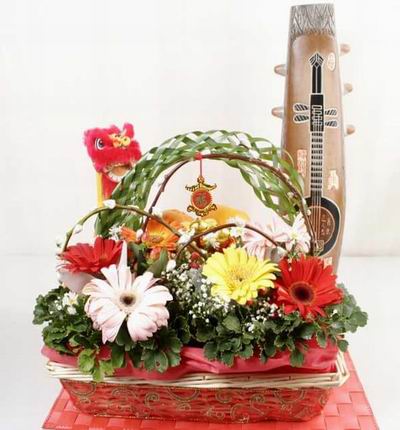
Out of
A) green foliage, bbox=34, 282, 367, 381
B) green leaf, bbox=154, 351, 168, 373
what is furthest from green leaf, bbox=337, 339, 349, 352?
green leaf, bbox=154, 351, 168, 373

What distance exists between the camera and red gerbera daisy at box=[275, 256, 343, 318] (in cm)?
81

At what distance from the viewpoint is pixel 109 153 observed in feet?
3.83

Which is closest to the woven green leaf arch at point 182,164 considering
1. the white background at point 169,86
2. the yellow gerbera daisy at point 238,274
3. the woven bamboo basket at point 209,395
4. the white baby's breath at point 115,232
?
the white baby's breath at point 115,232

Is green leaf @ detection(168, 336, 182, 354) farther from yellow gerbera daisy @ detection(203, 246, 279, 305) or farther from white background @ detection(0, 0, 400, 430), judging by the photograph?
white background @ detection(0, 0, 400, 430)

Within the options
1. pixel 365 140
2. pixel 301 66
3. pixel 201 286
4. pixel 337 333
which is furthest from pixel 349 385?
pixel 365 140

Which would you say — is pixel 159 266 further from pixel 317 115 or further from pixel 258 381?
pixel 317 115

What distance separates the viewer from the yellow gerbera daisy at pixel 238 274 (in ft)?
2.69

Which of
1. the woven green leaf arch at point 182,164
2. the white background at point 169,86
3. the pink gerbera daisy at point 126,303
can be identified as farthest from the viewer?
the white background at point 169,86

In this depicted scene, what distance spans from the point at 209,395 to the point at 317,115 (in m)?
0.64

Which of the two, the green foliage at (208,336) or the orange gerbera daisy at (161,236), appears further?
the orange gerbera daisy at (161,236)

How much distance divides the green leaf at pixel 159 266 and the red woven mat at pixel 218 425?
0.66 feet

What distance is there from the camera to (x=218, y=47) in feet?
5.32

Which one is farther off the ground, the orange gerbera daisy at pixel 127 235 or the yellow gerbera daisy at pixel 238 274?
the orange gerbera daisy at pixel 127 235

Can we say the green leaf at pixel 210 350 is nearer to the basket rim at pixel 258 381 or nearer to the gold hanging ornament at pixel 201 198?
the basket rim at pixel 258 381
